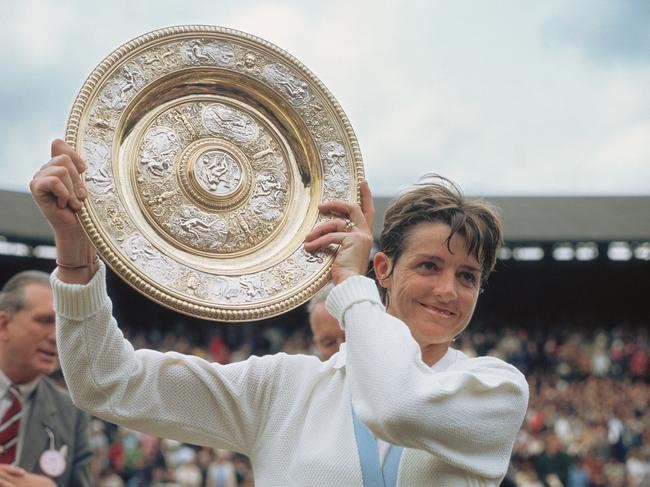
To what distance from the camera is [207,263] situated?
10.0 ft

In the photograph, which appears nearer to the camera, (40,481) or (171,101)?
(171,101)

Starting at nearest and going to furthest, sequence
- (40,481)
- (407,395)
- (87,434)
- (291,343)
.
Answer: (407,395) → (40,481) → (87,434) → (291,343)

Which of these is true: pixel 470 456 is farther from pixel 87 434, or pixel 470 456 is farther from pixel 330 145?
pixel 87 434

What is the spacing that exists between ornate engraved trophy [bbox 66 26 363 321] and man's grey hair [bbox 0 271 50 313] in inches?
83.4

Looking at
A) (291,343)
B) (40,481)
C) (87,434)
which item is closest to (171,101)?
(40,481)

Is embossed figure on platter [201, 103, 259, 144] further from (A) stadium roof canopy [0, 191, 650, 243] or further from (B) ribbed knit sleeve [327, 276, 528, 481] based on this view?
(A) stadium roof canopy [0, 191, 650, 243]

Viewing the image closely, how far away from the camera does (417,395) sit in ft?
8.37

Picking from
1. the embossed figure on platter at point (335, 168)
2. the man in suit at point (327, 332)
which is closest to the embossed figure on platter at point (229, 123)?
the embossed figure on platter at point (335, 168)

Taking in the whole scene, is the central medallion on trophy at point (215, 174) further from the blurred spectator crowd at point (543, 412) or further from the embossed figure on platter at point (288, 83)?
the blurred spectator crowd at point (543, 412)

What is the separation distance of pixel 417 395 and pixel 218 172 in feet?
3.37

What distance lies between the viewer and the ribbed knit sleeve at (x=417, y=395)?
2553 millimetres

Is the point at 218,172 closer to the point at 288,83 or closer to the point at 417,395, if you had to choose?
the point at 288,83

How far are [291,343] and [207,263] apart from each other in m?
19.6

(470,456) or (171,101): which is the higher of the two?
(171,101)
